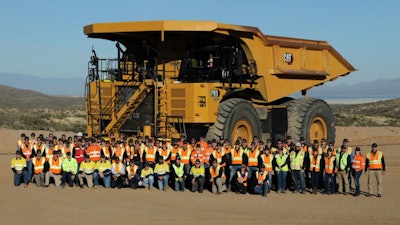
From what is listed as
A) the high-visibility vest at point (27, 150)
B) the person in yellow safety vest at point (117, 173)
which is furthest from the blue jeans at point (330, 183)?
the high-visibility vest at point (27, 150)

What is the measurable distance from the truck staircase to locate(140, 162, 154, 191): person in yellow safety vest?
81.9 inches

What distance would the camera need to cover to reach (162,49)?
19.2 metres

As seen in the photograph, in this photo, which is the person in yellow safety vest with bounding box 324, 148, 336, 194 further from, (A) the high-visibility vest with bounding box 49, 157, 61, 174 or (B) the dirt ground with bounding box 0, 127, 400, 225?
(A) the high-visibility vest with bounding box 49, 157, 61, 174

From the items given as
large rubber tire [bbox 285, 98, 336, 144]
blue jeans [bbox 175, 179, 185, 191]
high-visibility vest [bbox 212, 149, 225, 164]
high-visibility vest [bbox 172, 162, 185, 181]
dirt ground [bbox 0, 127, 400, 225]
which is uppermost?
large rubber tire [bbox 285, 98, 336, 144]

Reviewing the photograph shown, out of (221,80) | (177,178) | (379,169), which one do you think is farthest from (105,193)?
(379,169)

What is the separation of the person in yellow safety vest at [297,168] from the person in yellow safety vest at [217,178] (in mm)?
1667

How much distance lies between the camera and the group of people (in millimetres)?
16438

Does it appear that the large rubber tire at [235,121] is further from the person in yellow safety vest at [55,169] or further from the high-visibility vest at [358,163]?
the person in yellow safety vest at [55,169]

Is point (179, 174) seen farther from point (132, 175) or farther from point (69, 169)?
point (69, 169)

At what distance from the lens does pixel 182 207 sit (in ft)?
46.8

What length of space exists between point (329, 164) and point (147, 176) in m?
4.31

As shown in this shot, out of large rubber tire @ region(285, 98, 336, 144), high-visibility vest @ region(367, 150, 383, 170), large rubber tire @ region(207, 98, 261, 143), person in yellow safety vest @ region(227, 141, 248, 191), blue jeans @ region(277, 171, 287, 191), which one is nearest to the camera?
high-visibility vest @ region(367, 150, 383, 170)

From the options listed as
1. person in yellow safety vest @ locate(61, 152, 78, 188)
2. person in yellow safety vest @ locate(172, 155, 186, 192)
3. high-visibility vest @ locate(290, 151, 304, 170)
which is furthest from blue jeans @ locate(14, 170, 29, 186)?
high-visibility vest @ locate(290, 151, 304, 170)

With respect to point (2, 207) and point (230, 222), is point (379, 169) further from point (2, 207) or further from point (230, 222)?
point (2, 207)
